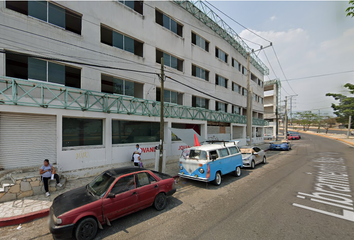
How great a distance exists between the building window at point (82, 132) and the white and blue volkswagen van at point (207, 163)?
525 centimetres

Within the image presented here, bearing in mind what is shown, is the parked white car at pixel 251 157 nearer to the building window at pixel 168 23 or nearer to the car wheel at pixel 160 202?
the car wheel at pixel 160 202

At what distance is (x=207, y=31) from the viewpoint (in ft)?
64.9

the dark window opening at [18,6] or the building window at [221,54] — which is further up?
the building window at [221,54]

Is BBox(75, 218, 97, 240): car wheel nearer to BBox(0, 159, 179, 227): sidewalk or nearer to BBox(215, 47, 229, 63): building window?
BBox(0, 159, 179, 227): sidewalk

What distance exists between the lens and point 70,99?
8.88 m

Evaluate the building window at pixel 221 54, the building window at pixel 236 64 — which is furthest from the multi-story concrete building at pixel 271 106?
the building window at pixel 221 54

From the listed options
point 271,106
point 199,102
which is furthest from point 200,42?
point 271,106

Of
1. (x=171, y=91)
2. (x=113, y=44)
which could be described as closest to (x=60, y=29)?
(x=113, y=44)

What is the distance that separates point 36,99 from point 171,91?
10008mm

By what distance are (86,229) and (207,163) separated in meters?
5.18

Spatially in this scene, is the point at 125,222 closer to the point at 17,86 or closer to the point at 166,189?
the point at 166,189

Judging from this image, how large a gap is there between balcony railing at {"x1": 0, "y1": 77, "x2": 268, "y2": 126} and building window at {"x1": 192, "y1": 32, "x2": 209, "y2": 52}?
9.07m

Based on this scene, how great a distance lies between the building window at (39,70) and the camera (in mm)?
8008

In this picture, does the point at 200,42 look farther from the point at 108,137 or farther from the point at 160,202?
the point at 160,202
